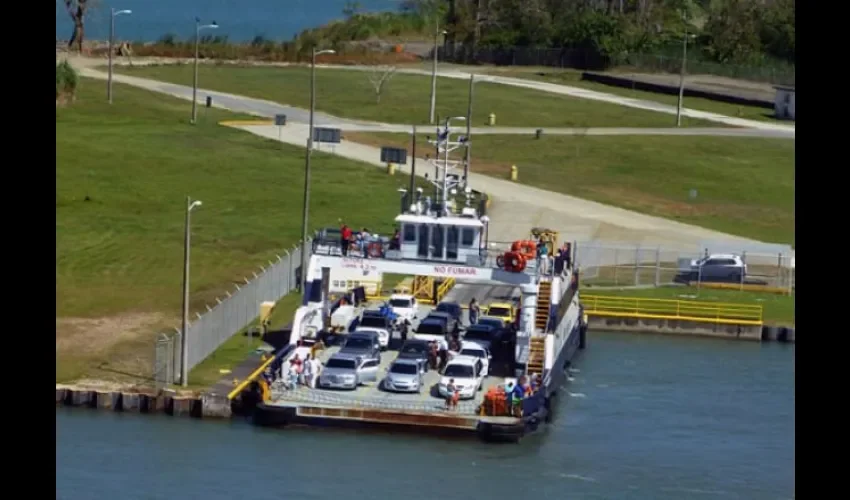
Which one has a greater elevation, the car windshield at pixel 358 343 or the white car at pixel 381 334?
the car windshield at pixel 358 343

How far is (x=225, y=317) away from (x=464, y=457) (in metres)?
8.99

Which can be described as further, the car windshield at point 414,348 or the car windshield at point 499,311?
the car windshield at point 499,311

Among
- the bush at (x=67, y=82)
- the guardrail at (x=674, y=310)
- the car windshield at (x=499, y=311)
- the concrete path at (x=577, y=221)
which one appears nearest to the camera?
the car windshield at (x=499, y=311)

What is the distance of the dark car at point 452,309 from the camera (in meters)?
39.0

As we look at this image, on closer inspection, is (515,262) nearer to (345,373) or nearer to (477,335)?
(477,335)

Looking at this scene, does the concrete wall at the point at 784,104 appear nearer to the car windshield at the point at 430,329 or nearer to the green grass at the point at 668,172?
the green grass at the point at 668,172

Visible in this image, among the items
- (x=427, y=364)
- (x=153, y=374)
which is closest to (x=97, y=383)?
(x=153, y=374)

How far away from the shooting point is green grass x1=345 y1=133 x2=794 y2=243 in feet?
202

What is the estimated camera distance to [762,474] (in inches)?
1127

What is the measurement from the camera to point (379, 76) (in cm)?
9844

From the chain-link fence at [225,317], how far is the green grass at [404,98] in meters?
39.8

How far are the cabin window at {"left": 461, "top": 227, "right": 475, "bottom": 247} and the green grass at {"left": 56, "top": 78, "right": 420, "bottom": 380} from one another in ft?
23.8

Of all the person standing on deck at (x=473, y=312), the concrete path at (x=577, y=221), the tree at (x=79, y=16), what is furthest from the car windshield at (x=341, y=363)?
the tree at (x=79, y=16)

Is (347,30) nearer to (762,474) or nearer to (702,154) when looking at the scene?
→ (702,154)
